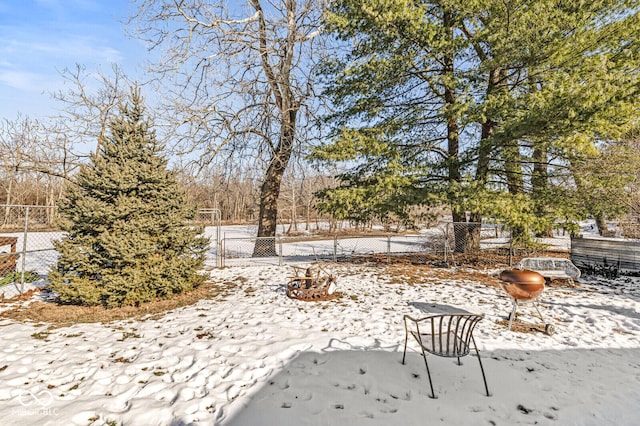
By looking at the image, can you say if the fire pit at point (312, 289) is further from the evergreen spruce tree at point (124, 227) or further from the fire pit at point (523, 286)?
the fire pit at point (523, 286)

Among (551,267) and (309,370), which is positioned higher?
(551,267)

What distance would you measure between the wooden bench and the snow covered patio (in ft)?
3.39

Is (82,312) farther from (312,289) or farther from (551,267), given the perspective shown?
(551,267)

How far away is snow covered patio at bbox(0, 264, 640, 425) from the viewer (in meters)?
2.77

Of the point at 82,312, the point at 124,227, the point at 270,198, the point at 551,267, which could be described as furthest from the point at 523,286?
the point at 270,198

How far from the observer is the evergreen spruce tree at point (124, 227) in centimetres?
548

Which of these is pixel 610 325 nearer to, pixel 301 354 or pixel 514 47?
pixel 301 354

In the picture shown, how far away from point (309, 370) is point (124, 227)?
4439 mm

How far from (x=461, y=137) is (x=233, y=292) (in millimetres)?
9921

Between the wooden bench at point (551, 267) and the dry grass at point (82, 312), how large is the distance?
25.6ft

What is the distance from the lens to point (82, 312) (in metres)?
5.36

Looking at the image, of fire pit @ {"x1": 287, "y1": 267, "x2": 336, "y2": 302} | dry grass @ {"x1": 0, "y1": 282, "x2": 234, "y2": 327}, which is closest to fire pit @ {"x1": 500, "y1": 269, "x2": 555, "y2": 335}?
fire pit @ {"x1": 287, "y1": 267, "x2": 336, "y2": 302}

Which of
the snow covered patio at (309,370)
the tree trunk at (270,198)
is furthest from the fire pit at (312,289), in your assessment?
the tree trunk at (270,198)

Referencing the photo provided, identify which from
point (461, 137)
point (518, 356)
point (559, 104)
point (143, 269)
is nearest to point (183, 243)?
point (143, 269)
